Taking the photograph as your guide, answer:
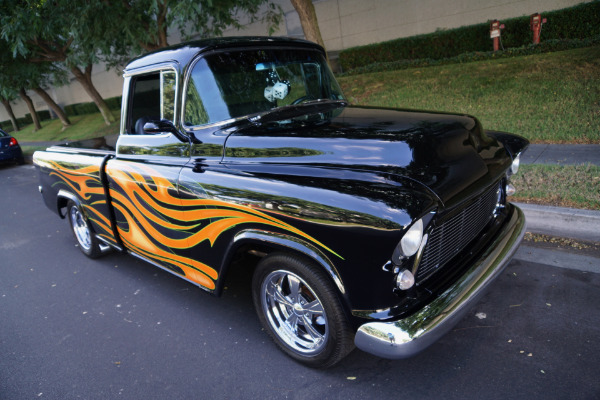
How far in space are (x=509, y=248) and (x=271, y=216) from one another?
1.62m

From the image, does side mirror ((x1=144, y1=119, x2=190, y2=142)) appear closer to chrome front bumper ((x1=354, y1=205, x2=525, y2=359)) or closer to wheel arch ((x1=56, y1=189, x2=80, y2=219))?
chrome front bumper ((x1=354, y1=205, x2=525, y2=359))

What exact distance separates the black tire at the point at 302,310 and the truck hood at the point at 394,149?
0.65 m

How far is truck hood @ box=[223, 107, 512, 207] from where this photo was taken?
242 cm

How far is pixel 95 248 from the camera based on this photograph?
496cm

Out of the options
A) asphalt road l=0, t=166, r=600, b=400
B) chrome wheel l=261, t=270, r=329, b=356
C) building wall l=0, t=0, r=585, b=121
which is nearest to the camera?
asphalt road l=0, t=166, r=600, b=400

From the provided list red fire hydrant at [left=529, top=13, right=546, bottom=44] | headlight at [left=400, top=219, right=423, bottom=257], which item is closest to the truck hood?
headlight at [left=400, top=219, right=423, bottom=257]

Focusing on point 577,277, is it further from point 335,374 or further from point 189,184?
point 189,184

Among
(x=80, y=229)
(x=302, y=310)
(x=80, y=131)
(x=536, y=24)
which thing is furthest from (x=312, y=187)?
(x=80, y=131)

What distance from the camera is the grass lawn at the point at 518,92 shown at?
7305 millimetres

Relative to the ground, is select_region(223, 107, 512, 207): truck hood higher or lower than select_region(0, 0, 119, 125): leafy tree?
lower

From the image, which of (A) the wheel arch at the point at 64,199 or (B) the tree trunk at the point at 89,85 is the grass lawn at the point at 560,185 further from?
(B) the tree trunk at the point at 89,85

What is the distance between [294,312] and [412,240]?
1030 mm

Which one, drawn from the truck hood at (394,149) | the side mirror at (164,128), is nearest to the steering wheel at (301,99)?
the truck hood at (394,149)

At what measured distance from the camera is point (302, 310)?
270 cm
